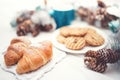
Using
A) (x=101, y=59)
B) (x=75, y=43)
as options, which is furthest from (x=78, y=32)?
(x=101, y=59)

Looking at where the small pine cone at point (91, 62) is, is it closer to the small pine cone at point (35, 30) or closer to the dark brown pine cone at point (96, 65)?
the dark brown pine cone at point (96, 65)

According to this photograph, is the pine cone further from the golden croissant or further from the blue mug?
the blue mug

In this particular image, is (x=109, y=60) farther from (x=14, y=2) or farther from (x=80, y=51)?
(x=14, y=2)

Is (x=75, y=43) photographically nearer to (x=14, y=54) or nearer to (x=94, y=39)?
(x=94, y=39)

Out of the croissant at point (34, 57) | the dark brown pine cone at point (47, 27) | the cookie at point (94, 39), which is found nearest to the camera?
the croissant at point (34, 57)

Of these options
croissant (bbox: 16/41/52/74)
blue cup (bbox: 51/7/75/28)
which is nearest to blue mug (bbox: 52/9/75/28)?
blue cup (bbox: 51/7/75/28)

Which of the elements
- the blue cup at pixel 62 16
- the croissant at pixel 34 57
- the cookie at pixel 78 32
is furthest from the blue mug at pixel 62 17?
the croissant at pixel 34 57
